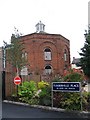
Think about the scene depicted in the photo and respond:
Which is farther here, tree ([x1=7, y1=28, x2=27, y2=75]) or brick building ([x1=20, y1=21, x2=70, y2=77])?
brick building ([x1=20, y1=21, x2=70, y2=77])

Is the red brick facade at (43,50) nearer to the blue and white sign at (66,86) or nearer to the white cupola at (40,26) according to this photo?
the white cupola at (40,26)

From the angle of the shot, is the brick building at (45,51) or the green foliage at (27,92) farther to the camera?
the brick building at (45,51)

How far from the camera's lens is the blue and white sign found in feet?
56.3

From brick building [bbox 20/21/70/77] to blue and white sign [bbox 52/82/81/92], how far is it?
38.0 meters

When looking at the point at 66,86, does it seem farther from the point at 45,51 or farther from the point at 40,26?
the point at 40,26

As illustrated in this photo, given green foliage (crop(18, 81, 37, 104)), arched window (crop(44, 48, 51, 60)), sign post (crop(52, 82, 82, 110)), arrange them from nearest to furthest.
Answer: sign post (crop(52, 82, 82, 110)) < green foliage (crop(18, 81, 37, 104)) < arched window (crop(44, 48, 51, 60))

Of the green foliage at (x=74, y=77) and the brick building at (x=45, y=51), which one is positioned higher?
the brick building at (x=45, y=51)

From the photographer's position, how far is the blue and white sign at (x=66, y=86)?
17.2m

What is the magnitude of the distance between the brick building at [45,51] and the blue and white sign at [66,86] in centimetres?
3802

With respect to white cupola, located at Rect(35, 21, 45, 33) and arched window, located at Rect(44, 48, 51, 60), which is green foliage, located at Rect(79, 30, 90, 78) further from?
white cupola, located at Rect(35, 21, 45, 33)

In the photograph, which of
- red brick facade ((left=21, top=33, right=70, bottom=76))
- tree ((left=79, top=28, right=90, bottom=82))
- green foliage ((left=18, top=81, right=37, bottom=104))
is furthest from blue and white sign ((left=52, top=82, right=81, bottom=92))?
red brick facade ((left=21, top=33, right=70, bottom=76))

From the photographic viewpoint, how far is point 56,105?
1784cm

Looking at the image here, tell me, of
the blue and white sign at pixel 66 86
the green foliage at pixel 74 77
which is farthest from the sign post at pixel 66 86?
the green foliage at pixel 74 77

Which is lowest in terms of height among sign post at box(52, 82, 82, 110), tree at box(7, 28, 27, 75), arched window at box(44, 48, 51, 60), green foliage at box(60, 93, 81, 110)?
green foliage at box(60, 93, 81, 110)
